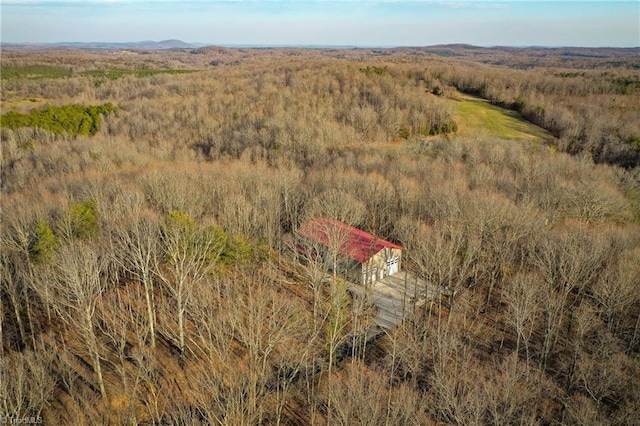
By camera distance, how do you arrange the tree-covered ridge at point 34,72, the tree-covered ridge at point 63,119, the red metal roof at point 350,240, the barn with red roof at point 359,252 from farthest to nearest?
the tree-covered ridge at point 34,72, the tree-covered ridge at point 63,119, the barn with red roof at point 359,252, the red metal roof at point 350,240

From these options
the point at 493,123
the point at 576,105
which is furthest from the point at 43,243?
the point at 576,105

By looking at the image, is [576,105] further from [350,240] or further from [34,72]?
[34,72]

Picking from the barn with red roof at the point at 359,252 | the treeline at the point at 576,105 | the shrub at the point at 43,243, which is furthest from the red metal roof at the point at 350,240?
the treeline at the point at 576,105

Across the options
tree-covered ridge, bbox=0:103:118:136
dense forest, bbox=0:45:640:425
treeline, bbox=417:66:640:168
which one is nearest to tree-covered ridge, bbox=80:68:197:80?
tree-covered ridge, bbox=0:103:118:136

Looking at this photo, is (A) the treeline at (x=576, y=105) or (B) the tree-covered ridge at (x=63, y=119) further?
(B) the tree-covered ridge at (x=63, y=119)

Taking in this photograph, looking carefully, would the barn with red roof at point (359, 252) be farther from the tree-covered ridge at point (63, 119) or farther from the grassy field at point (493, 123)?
the tree-covered ridge at point (63, 119)

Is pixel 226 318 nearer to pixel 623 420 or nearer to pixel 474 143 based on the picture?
pixel 623 420
